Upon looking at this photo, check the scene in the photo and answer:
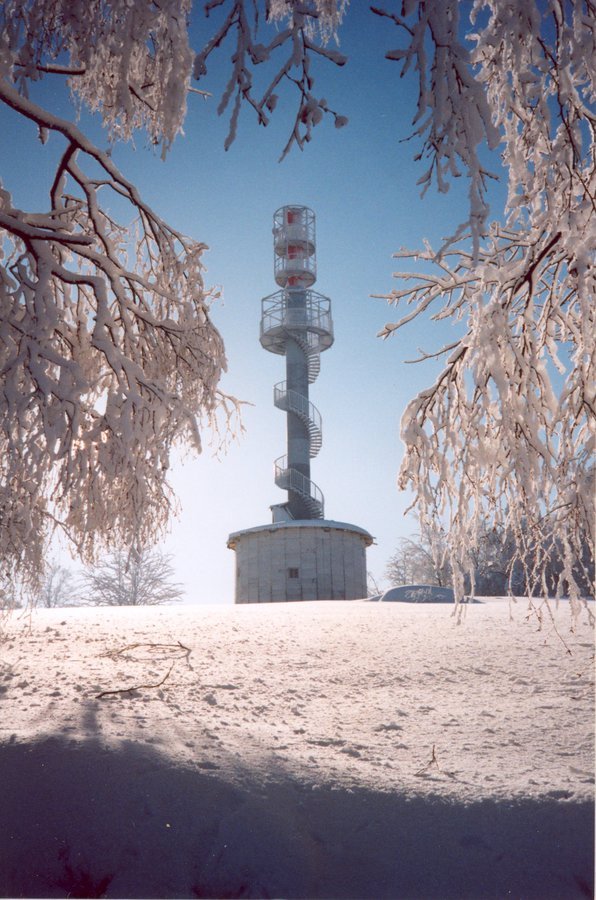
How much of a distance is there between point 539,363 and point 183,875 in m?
3.38

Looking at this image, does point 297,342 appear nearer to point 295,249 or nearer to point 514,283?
point 295,249

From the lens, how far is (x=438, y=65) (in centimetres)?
247

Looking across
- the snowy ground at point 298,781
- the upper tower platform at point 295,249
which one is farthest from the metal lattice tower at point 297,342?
the snowy ground at point 298,781

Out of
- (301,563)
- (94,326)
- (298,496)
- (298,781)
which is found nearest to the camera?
(298,781)

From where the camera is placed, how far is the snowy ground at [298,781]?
7.94 ft

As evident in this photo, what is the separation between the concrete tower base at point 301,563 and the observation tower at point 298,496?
31 millimetres

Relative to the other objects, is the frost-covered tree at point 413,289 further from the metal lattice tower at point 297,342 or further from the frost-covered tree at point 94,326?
the metal lattice tower at point 297,342

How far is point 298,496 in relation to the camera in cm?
2311

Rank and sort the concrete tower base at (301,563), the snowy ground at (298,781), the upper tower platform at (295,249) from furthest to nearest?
the upper tower platform at (295,249) < the concrete tower base at (301,563) < the snowy ground at (298,781)

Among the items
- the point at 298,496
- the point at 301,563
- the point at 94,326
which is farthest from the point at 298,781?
the point at 298,496

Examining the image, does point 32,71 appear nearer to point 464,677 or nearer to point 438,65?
point 438,65

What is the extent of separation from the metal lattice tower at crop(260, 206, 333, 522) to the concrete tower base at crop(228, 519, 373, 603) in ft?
11.4

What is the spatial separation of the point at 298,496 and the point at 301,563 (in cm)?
443

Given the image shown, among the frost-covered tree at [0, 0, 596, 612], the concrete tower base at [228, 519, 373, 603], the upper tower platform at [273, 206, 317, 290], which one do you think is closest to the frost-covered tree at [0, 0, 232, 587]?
the frost-covered tree at [0, 0, 596, 612]
